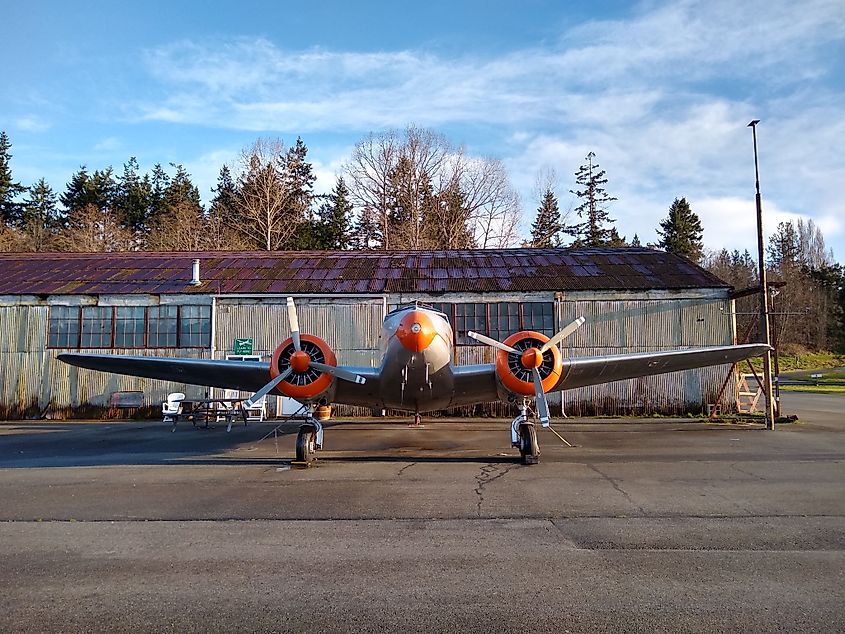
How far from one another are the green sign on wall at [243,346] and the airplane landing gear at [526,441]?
13370 millimetres

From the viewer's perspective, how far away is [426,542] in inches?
259

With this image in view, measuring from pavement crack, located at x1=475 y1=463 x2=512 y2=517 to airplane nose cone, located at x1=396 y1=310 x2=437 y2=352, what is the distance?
2749mm

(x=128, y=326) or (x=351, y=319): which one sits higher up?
(x=351, y=319)

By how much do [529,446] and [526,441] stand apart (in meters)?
0.12

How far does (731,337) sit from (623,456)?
1191 centimetres

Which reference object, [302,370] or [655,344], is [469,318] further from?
[302,370]

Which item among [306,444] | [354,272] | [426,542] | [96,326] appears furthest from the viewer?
[354,272]

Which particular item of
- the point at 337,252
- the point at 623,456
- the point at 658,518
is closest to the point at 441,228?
the point at 337,252

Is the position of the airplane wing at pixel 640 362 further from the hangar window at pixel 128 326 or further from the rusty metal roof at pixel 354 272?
the hangar window at pixel 128 326

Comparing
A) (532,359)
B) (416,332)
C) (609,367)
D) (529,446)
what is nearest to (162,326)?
(416,332)

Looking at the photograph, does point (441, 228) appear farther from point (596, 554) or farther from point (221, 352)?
point (596, 554)

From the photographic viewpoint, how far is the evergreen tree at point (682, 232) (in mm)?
71438

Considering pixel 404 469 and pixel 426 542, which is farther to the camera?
pixel 404 469

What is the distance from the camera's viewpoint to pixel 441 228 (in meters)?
45.5
